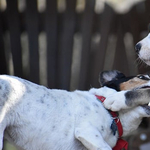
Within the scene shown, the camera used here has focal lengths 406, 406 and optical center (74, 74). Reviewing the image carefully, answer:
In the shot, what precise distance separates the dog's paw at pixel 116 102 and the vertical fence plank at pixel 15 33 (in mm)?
2004

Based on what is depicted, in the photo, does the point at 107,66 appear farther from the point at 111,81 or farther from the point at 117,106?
the point at 117,106

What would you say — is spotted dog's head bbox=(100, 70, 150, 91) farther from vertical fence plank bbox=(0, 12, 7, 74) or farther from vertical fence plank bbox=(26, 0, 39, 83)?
vertical fence plank bbox=(0, 12, 7, 74)

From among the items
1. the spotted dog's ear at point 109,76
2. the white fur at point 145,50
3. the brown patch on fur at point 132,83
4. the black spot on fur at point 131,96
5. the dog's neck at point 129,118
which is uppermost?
the white fur at point 145,50

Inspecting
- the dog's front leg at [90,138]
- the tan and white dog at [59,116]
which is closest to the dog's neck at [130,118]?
the tan and white dog at [59,116]

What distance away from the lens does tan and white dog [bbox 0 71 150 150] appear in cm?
302

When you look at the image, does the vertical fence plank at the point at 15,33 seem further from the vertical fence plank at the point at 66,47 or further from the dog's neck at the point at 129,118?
the dog's neck at the point at 129,118

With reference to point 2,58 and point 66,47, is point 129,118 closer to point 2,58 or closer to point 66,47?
point 66,47

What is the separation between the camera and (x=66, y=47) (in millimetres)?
5344

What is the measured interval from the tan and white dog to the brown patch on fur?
0.51ft

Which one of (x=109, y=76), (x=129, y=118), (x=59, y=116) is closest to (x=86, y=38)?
(x=109, y=76)

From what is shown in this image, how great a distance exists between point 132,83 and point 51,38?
6.06 feet

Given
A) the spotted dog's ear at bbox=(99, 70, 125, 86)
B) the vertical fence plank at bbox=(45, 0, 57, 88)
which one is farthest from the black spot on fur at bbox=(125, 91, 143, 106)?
the vertical fence plank at bbox=(45, 0, 57, 88)

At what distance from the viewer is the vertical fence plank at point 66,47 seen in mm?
5230

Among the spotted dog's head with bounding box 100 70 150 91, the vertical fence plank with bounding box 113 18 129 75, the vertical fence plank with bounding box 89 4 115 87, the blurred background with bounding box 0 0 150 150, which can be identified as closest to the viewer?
the spotted dog's head with bounding box 100 70 150 91
